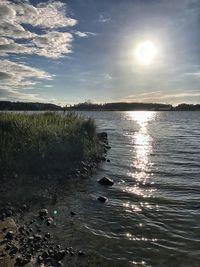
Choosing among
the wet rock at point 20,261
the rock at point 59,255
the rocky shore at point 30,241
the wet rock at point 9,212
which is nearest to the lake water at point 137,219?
the rocky shore at point 30,241

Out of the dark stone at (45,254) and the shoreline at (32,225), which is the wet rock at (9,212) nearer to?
the shoreline at (32,225)

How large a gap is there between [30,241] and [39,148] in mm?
7193

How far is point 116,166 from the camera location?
21.8m

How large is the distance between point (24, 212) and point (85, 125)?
1412 centimetres

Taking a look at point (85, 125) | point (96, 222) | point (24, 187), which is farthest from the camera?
point (85, 125)

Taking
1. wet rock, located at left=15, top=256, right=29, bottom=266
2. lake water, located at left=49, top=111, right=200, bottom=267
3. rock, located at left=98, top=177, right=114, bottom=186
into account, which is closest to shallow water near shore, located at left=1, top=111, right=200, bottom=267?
lake water, located at left=49, top=111, right=200, bottom=267

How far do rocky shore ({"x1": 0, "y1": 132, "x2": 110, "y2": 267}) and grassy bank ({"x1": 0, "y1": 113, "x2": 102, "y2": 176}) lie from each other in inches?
108

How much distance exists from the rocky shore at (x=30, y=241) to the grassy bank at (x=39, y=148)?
2754mm

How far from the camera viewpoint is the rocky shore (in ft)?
26.9

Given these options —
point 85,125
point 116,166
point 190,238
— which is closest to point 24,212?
point 190,238

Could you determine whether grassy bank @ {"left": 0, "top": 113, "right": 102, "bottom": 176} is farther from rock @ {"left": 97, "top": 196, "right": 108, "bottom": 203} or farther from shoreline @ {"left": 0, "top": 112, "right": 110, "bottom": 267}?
rock @ {"left": 97, "top": 196, "right": 108, "bottom": 203}

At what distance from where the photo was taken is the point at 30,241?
9.09 meters

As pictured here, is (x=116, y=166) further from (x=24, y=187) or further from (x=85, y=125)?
(x=24, y=187)

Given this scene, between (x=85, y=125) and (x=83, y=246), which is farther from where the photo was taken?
(x=85, y=125)
